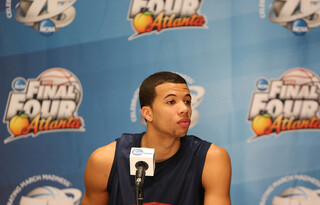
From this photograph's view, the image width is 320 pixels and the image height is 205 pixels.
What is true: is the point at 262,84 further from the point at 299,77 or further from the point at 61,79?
the point at 61,79

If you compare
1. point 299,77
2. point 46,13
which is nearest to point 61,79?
point 46,13

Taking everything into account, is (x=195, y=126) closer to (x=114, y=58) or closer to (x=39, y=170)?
(x=114, y=58)

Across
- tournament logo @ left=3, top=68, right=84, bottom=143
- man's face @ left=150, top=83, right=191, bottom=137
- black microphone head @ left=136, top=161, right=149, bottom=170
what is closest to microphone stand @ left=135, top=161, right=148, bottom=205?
black microphone head @ left=136, top=161, right=149, bottom=170

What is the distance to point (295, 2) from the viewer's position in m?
3.18

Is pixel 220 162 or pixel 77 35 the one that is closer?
pixel 220 162

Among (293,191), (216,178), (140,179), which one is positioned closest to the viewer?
(140,179)

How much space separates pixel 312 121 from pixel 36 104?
7.76 ft

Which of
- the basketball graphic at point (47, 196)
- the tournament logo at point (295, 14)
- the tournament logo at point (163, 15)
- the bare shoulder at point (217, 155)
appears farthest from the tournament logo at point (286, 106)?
the basketball graphic at point (47, 196)

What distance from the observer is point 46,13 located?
3209mm

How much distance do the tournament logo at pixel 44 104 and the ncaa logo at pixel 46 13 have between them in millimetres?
392

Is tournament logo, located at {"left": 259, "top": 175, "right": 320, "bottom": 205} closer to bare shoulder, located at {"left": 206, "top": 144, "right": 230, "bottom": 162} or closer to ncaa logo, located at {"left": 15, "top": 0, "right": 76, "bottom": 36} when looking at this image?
bare shoulder, located at {"left": 206, "top": 144, "right": 230, "bottom": 162}

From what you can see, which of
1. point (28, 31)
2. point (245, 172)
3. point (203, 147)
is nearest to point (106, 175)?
point (203, 147)

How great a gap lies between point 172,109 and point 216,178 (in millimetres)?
441

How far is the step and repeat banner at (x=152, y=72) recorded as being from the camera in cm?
313
